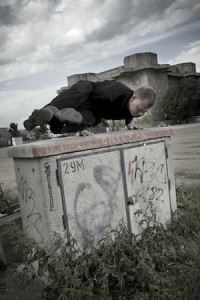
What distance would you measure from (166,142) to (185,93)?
4579cm

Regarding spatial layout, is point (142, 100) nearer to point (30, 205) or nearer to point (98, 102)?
point (98, 102)

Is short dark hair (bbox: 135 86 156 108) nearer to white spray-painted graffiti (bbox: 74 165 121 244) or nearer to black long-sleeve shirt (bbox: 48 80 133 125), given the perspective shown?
black long-sleeve shirt (bbox: 48 80 133 125)

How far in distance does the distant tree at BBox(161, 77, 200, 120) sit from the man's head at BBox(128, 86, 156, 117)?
43850 millimetres

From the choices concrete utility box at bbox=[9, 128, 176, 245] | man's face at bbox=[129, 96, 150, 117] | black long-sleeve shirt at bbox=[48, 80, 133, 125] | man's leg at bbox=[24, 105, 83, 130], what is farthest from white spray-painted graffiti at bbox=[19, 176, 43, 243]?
man's face at bbox=[129, 96, 150, 117]

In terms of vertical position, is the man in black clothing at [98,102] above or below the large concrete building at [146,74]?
below

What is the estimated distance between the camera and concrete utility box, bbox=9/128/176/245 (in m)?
2.10

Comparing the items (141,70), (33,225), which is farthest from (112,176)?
(141,70)

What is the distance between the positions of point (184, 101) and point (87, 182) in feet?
148

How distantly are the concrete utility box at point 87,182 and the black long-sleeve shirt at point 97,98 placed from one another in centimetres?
59

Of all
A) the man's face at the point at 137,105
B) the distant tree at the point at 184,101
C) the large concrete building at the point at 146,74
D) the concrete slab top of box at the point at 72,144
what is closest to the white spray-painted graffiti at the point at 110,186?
the concrete slab top of box at the point at 72,144

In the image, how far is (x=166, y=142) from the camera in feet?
10.3

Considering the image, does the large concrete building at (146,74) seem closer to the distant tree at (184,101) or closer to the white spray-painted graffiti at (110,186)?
the distant tree at (184,101)

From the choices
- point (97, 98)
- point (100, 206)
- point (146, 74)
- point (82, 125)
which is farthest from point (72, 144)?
point (146, 74)

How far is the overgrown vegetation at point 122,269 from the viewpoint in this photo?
1.80 meters
